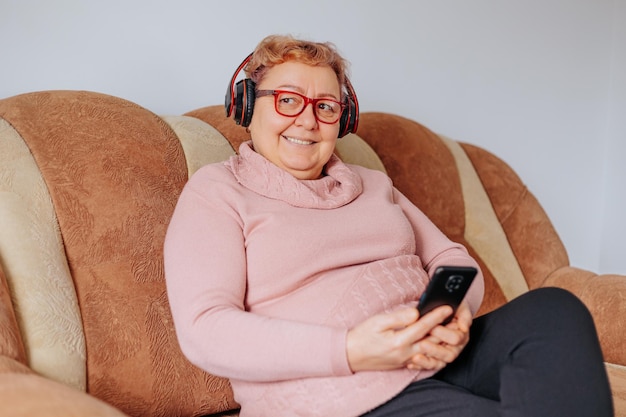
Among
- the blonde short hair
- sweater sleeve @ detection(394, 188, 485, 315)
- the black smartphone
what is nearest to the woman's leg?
the black smartphone

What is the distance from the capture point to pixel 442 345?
1175 millimetres


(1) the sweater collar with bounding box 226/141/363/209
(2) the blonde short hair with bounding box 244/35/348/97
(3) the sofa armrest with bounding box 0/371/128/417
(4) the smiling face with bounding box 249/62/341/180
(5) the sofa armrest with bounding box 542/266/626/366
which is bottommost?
(5) the sofa armrest with bounding box 542/266/626/366

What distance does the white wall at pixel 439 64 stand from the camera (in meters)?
1.77

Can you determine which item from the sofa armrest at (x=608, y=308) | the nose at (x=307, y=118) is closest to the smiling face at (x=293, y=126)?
the nose at (x=307, y=118)

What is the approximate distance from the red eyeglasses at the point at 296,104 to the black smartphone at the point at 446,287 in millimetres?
508

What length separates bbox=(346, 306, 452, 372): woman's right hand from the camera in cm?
109

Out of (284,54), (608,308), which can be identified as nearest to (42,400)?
(284,54)

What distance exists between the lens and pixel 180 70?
6.37 ft

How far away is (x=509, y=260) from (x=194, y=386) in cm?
111

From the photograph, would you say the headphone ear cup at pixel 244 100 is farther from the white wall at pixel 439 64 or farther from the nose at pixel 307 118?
the white wall at pixel 439 64

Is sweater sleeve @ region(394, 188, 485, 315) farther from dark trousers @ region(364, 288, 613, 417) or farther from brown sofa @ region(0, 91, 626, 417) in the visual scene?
brown sofa @ region(0, 91, 626, 417)

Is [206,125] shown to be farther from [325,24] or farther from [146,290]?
[325,24]

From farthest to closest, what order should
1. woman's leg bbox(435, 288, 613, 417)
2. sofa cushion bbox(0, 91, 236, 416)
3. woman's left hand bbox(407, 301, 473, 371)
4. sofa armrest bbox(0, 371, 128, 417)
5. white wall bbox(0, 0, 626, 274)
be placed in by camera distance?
white wall bbox(0, 0, 626, 274) → sofa cushion bbox(0, 91, 236, 416) → woman's left hand bbox(407, 301, 473, 371) → woman's leg bbox(435, 288, 613, 417) → sofa armrest bbox(0, 371, 128, 417)

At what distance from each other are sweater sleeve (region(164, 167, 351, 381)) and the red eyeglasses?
0.25m
